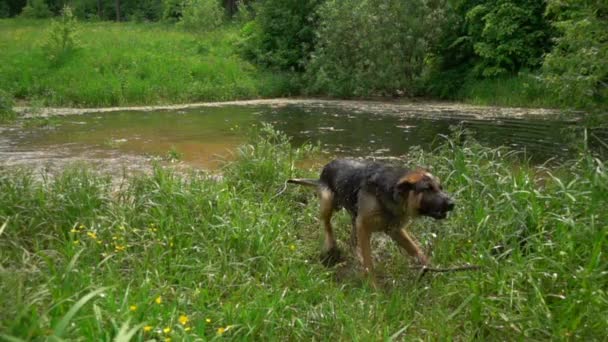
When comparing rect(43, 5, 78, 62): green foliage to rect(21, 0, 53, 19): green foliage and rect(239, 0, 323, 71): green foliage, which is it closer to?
rect(239, 0, 323, 71): green foliage

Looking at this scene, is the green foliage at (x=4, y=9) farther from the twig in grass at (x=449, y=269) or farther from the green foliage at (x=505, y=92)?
the twig in grass at (x=449, y=269)

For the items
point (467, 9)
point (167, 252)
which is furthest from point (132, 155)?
point (467, 9)

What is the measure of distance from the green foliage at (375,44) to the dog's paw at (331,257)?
56.0ft

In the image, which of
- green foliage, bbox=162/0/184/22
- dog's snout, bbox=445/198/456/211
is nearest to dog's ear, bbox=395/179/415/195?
dog's snout, bbox=445/198/456/211

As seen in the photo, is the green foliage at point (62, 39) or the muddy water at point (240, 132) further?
the green foliage at point (62, 39)

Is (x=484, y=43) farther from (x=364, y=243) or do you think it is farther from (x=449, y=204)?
(x=449, y=204)

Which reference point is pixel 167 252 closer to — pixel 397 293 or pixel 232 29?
pixel 397 293

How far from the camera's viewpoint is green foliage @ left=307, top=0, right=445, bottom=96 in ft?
73.0

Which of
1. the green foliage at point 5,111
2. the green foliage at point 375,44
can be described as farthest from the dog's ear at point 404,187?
the green foliage at point 375,44

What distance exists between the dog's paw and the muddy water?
3652 millimetres

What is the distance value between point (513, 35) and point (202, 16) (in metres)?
16.3

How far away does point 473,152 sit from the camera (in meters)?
7.38

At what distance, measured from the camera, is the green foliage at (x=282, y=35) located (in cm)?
2642

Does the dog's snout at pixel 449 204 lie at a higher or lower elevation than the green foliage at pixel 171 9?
lower
